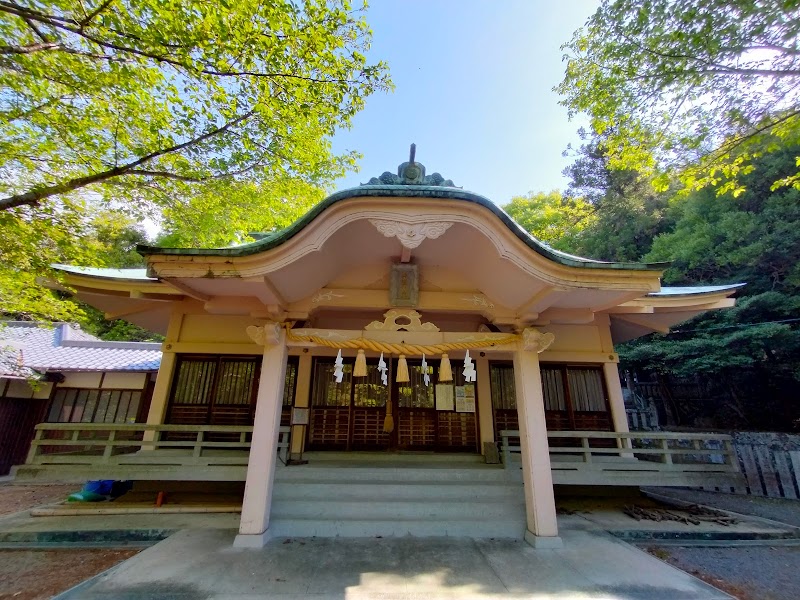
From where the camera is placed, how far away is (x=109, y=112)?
6.25 metres

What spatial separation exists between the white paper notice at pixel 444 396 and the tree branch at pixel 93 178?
7.11 meters

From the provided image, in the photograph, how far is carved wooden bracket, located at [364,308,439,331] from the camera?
5.19 metres

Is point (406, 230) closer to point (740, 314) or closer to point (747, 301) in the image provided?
point (747, 301)

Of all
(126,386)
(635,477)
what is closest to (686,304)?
(635,477)

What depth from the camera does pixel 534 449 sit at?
494 cm

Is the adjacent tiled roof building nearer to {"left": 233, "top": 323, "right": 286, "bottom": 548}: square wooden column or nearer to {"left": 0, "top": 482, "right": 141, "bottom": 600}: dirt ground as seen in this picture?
{"left": 0, "top": 482, "right": 141, "bottom": 600}: dirt ground

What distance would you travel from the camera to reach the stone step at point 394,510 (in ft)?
17.6

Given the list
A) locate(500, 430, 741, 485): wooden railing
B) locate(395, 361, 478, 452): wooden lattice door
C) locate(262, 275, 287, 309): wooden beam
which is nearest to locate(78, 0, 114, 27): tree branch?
locate(262, 275, 287, 309): wooden beam

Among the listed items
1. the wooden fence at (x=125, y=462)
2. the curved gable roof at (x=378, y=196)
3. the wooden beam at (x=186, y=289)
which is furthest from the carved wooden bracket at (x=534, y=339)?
the wooden beam at (x=186, y=289)

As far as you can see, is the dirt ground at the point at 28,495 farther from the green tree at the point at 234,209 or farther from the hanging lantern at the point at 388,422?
the hanging lantern at the point at 388,422

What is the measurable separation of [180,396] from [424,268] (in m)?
5.77

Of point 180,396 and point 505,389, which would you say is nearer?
point 180,396

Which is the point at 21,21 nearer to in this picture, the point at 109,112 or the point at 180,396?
the point at 109,112

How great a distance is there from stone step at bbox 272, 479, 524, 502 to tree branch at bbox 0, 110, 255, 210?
616 cm
